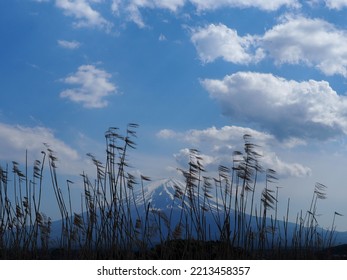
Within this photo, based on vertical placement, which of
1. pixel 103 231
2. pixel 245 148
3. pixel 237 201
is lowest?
pixel 103 231

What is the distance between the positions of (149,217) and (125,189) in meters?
0.53

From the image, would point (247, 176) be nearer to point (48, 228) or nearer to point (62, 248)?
point (62, 248)

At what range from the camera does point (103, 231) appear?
Answer: 6.36m

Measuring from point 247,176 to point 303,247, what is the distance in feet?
4.86
